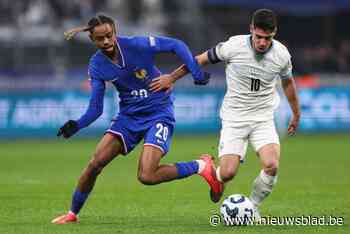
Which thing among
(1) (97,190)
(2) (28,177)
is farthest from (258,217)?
(2) (28,177)

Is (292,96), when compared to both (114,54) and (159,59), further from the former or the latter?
(159,59)

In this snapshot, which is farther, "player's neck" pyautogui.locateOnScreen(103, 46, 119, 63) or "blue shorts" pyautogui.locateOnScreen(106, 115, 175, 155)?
"blue shorts" pyautogui.locateOnScreen(106, 115, 175, 155)

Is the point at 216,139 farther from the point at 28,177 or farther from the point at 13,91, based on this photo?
the point at 28,177

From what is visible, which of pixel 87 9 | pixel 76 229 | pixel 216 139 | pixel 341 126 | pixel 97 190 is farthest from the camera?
pixel 87 9

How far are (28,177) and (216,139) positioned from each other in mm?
8581

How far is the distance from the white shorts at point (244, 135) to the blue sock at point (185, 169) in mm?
370

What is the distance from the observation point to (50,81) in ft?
87.2

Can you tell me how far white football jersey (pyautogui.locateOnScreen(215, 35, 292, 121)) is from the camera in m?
11.7

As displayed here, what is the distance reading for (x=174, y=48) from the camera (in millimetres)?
11672

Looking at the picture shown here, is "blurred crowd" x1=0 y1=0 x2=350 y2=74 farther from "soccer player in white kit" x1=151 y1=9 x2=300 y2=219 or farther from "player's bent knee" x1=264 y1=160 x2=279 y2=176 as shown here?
"player's bent knee" x1=264 y1=160 x2=279 y2=176

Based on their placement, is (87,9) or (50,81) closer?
(50,81)

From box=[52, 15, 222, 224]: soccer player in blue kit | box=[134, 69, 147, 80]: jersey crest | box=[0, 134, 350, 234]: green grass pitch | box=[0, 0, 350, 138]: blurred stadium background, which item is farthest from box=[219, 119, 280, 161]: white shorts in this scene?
box=[0, 0, 350, 138]: blurred stadium background

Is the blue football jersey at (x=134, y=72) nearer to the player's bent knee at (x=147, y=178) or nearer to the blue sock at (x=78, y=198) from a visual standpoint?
the player's bent knee at (x=147, y=178)

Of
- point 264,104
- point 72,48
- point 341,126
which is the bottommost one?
point 341,126
